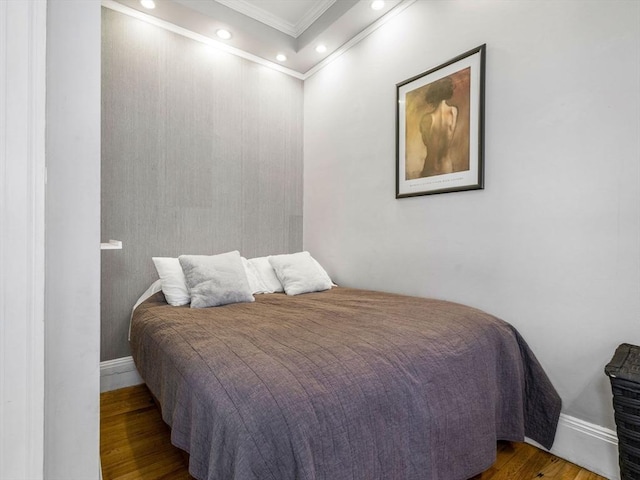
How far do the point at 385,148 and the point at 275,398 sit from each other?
2213mm

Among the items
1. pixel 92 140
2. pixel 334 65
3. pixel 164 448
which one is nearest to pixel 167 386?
pixel 164 448

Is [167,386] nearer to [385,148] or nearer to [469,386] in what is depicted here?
[469,386]

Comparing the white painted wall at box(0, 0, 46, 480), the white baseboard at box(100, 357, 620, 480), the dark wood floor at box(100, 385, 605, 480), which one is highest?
the white painted wall at box(0, 0, 46, 480)

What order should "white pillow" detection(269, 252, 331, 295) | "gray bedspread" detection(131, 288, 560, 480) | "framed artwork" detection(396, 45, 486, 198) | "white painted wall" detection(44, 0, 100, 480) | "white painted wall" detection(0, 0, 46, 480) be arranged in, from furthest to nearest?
1. "white pillow" detection(269, 252, 331, 295)
2. "framed artwork" detection(396, 45, 486, 198)
3. "gray bedspread" detection(131, 288, 560, 480)
4. "white painted wall" detection(44, 0, 100, 480)
5. "white painted wall" detection(0, 0, 46, 480)

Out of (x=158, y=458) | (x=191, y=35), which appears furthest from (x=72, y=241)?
(x=191, y=35)

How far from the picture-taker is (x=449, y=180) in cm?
217

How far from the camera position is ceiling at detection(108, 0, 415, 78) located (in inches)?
97.5

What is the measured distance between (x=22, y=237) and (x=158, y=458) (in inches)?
57.3

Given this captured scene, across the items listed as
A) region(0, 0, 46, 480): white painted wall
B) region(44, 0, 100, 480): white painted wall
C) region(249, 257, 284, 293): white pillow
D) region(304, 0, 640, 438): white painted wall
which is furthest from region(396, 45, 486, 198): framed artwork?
region(0, 0, 46, 480): white painted wall

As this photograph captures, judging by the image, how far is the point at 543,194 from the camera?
1.74 metres

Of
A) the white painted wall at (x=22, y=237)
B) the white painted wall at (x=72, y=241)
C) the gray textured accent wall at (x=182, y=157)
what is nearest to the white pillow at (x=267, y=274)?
the gray textured accent wall at (x=182, y=157)

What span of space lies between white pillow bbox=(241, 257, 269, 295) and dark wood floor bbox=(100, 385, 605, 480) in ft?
3.60

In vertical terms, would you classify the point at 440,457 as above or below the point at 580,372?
below

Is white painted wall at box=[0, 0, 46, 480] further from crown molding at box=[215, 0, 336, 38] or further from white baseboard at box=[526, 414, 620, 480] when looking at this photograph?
crown molding at box=[215, 0, 336, 38]
